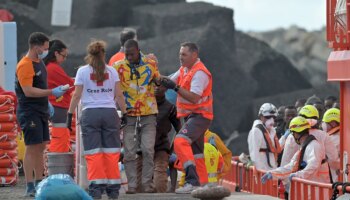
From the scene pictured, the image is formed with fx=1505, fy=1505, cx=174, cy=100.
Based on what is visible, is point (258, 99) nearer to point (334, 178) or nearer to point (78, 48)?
point (78, 48)

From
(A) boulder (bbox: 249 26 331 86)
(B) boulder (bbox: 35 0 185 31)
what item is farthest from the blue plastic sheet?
(A) boulder (bbox: 249 26 331 86)

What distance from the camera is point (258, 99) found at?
125 ft

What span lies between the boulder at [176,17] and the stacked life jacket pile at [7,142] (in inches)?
731

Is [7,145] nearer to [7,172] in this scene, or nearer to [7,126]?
[7,126]

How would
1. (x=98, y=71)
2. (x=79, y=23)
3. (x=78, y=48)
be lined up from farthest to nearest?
(x=79, y=23) < (x=78, y=48) < (x=98, y=71)

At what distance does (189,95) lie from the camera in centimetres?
1800

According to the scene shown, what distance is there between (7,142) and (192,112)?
3.25 m

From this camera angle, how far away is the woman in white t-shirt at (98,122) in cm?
1698

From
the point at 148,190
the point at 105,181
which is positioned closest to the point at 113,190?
the point at 105,181

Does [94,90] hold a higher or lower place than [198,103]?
higher

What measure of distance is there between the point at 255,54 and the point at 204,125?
23.2 metres

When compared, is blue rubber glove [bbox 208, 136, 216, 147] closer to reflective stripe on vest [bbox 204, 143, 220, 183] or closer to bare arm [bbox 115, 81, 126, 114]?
reflective stripe on vest [bbox 204, 143, 220, 183]

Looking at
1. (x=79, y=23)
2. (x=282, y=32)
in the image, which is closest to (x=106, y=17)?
(x=79, y=23)

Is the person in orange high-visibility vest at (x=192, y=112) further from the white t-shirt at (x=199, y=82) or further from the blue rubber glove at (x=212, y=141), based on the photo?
the blue rubber glove at (x=212, y=141)
